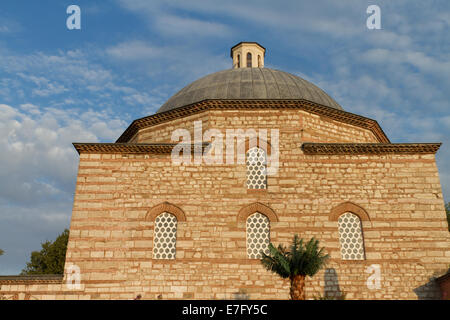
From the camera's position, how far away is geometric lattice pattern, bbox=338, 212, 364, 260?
10414 millimetres

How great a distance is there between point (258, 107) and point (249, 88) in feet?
5.09

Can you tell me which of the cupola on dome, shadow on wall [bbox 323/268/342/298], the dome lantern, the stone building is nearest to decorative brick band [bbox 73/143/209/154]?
the stone building

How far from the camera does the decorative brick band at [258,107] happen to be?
466 inches

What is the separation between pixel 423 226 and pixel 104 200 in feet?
28.3

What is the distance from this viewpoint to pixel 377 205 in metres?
10.8

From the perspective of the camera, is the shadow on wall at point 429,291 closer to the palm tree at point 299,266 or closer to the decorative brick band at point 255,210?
the palm tree at point 299,266

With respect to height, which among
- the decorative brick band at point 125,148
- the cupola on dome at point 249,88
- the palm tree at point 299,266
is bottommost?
the palm tree at point 299,266

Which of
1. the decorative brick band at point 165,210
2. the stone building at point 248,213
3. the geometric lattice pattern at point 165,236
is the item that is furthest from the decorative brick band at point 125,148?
the geometric lattice pattern at point 165,236

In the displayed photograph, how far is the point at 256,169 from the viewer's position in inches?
441

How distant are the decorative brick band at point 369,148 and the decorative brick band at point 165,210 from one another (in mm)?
3912

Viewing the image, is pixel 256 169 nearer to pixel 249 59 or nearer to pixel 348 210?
pixel 348 210

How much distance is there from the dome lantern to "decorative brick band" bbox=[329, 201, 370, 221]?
8856 mm

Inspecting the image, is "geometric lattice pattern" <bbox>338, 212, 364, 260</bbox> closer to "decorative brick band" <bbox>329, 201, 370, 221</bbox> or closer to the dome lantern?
"decorative brick band" <bbox>329, 201, 370, 221</bbox>
